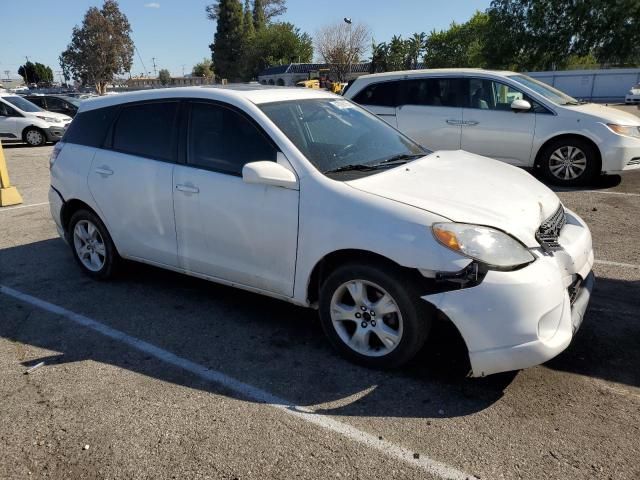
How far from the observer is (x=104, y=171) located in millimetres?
4582

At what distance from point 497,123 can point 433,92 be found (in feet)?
3.82

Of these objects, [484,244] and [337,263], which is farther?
[337,263]

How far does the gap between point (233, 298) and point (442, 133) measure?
5.35 m

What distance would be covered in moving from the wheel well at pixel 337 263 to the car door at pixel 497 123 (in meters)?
5.72

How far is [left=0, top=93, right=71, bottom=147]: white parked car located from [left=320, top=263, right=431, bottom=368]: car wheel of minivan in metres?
16.3

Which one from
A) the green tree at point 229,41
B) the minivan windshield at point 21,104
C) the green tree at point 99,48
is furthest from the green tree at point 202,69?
the minivan windshield at point 21,104

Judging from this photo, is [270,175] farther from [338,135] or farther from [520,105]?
[520,105]

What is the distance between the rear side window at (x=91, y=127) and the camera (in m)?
4.76

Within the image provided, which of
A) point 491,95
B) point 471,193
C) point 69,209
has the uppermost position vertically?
point 491,95

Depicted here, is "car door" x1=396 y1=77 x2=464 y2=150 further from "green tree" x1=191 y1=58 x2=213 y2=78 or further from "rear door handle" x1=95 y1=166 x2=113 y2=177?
"green tree" x1=191 y1=58 x2=213 y2=78

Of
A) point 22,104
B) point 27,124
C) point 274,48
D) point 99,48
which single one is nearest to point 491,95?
point 27,124

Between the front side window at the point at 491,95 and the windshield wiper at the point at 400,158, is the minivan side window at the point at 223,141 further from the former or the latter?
the front side window at the point at 491,95

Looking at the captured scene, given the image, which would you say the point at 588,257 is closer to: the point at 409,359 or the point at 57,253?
the point at 409,359

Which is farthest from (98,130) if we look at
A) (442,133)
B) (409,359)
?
(442,133)
